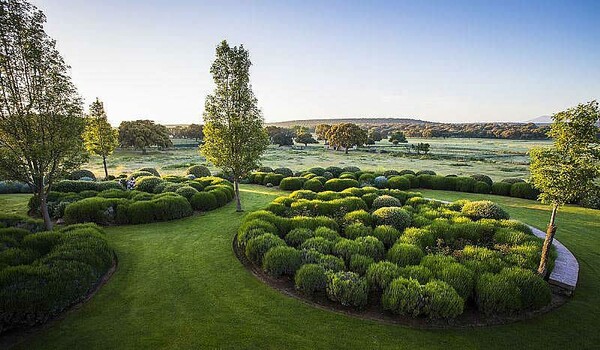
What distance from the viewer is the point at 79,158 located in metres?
12.3

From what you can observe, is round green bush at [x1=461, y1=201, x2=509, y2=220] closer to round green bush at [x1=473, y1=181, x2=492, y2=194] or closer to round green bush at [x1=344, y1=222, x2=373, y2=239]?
round green bush at [x1=344, y1=222, x2=373, y2=239]

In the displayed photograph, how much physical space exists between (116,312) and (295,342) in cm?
463

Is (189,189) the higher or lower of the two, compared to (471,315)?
higher

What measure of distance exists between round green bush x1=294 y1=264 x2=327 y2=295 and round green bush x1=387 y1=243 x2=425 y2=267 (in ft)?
8.31

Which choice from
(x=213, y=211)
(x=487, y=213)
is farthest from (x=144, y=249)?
(x=487, y=213)

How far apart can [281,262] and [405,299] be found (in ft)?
12.3

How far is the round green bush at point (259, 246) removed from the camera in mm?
9953

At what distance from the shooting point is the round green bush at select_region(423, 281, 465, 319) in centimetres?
690

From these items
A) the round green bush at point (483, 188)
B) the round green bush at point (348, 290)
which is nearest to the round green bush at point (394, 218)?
the round green bush at point (348, 290)

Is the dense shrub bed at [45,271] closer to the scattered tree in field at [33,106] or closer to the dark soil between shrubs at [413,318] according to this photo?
the scattered tree in field at [33,106]

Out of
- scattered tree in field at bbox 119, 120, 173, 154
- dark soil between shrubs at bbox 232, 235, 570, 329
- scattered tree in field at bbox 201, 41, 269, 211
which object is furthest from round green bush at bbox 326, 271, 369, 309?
scattered tree in field at bbox 119, 120, 173, 154

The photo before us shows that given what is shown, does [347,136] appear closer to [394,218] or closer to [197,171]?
[197,171]

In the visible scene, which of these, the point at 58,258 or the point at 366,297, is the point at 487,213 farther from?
the point at 58,258

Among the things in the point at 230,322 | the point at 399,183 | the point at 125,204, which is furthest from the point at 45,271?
the point at 399,183
